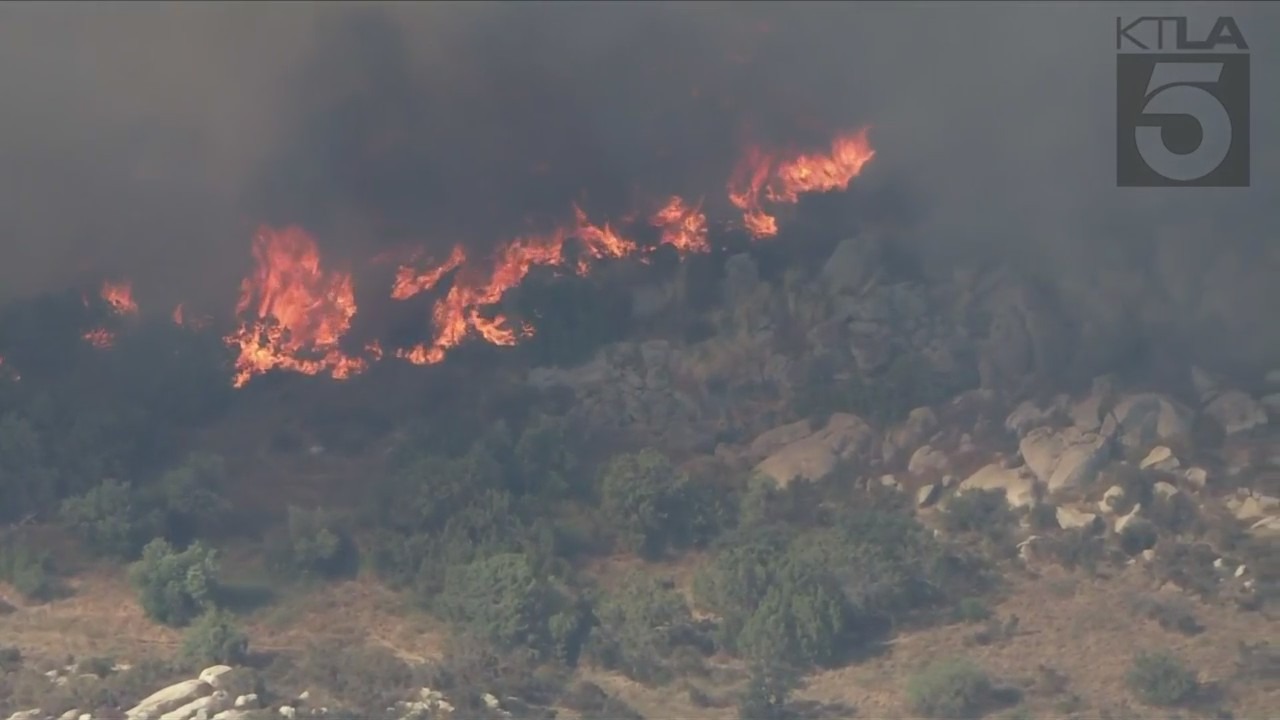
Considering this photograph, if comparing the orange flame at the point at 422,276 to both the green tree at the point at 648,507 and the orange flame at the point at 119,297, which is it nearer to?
the orange flame at the point at 119,297

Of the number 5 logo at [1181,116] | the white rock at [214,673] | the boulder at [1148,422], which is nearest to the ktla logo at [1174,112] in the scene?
the number 5 logo at [1181,116]

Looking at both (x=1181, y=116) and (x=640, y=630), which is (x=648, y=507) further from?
(x=1181, y=116)

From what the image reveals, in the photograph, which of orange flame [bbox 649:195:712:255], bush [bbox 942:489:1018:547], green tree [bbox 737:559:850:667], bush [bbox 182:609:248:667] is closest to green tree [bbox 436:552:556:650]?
green tree [bbox 737:559:850:667]

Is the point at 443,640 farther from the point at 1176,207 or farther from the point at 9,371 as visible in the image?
the point at 1176,207

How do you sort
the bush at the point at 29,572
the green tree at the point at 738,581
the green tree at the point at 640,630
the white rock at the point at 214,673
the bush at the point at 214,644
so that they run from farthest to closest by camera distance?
the bush at the point at 29,572, the green tree at the point at 738,581, the green tree at the point at 640,630, the bush at the point at 214,644, the white rock at the point at 214,673

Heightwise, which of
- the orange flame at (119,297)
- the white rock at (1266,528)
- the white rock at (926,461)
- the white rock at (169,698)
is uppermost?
the orange flame at (119,297)

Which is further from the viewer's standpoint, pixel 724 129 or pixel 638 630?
pixel 724 129

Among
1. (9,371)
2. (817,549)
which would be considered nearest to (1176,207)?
(817,549)
